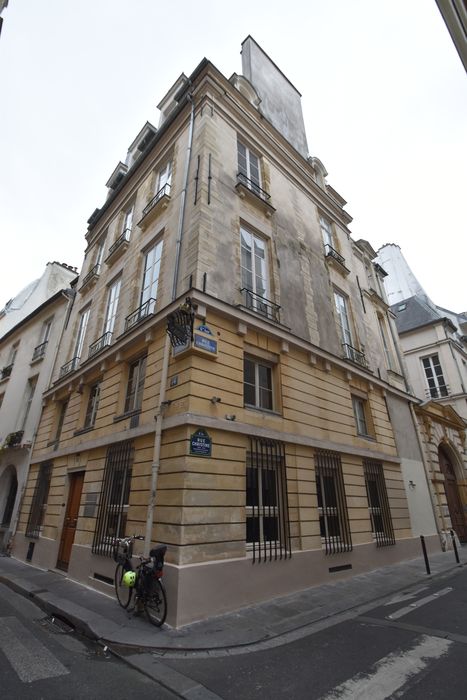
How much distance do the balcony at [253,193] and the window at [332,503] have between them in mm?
7368

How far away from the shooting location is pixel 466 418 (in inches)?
667

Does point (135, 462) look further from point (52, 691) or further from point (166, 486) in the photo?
point (52, 691)

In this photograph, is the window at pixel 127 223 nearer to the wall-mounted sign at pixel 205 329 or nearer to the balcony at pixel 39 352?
the balcony at pixel 39 352

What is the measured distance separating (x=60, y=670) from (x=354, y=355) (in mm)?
10815

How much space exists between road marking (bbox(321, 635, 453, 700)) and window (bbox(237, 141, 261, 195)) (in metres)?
10.9

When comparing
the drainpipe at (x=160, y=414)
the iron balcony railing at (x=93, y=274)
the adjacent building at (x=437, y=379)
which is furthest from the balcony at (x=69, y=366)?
the adjacent building at (x=437, y=379)

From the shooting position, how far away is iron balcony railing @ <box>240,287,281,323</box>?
28.0 ft

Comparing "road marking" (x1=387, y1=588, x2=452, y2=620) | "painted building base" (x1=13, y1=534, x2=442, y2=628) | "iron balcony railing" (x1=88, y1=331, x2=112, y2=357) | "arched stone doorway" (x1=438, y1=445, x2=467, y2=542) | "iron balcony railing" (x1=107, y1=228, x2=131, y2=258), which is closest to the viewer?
"painted building base" (x1=13, y1=534, x2=442, y2=628)

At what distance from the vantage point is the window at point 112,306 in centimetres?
1098

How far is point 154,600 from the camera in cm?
518

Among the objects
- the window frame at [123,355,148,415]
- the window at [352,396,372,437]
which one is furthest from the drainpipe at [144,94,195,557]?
the window at [352,396,372,437]

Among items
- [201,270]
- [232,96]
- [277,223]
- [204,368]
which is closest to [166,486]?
[204,368]

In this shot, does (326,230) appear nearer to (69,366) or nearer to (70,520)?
(69,366)

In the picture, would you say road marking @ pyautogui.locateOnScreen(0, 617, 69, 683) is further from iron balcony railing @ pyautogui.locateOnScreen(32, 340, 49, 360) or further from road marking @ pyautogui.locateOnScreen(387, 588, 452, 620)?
iron balcony railing @ pyautogui.locateOnScreen(32, 340, 49, 360)
